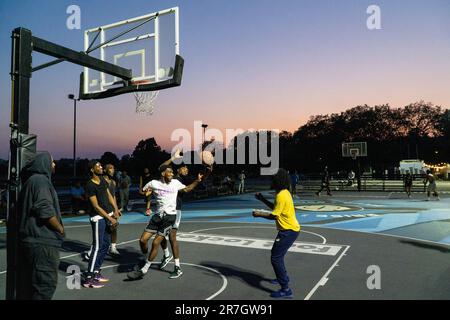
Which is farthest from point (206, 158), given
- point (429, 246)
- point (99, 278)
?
point (429, 246)

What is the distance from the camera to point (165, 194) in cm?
691

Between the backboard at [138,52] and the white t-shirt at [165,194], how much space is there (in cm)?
207

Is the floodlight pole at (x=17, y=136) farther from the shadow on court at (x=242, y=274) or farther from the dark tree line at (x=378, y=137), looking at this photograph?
Result: the dark tree line at (x=378, y=137)

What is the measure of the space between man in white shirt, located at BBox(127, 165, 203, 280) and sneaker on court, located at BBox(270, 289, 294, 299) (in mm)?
1988

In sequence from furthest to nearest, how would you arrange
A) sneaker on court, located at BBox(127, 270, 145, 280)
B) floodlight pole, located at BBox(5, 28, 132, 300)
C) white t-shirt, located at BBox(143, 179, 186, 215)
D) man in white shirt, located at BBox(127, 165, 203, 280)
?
1. white t-shirt, located at BBox(143, 179, 186, 215)
2. man in white shirt, located at BBox(127, 165, 203, 280)
3. sneaker on court, located at BBox(127, 270, 145, 280)
4. floodlight pole, located at BBox(5, 28, 132, 300)

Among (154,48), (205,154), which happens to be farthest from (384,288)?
(154,48)

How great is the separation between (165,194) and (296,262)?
329 cm

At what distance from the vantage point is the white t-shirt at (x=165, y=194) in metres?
6.86

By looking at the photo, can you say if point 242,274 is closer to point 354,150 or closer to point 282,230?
point 282,230

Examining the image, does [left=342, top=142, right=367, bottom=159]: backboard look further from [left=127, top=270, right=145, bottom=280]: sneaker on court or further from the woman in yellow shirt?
[left=127, top=270, right=145, bottom=280]: sneaker on court

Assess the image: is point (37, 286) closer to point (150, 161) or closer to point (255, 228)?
point (255, 228)

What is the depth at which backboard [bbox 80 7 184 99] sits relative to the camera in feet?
25.3

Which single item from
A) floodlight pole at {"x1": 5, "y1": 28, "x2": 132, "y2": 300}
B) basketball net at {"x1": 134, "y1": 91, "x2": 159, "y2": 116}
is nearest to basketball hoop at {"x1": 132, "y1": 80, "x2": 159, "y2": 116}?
basketball net at {"x1": 134, "y1": 91, "x2": 159, "y2": 116}
